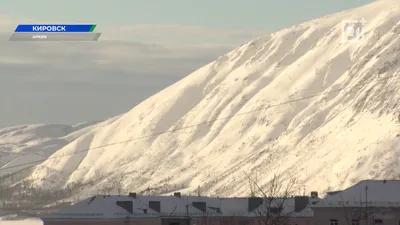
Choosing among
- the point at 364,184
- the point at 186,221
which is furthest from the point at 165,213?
the point at 364,184

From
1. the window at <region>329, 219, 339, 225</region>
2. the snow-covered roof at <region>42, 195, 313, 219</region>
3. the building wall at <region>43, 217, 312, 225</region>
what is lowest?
the window at <region>329, 219, 339, 225</region>

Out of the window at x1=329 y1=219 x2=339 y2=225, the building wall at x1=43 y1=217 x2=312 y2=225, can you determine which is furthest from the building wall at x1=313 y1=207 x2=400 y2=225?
the building wall at x1=43 y1=217 x2=312 y2=225

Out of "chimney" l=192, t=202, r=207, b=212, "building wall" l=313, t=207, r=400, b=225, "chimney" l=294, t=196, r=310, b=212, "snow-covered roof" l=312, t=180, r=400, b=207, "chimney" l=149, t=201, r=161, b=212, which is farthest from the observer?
"chimney" l=192, t=202, r=207, b=212

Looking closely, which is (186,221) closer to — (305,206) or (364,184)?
(305,206)

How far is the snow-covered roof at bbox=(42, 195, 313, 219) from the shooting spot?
165 meters

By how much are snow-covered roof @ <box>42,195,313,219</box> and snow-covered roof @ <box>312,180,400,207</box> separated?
2539 centimetres

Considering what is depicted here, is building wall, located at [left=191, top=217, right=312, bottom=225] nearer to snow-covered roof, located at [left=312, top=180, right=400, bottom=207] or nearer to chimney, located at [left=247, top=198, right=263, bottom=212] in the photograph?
chimney, located at [left=247, top=198, right=263, bottom=212]

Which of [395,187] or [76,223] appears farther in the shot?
[76,223]

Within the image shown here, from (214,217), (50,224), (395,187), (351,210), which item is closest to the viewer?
(351,210)

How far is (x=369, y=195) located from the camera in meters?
139

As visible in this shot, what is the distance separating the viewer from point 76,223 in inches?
6437

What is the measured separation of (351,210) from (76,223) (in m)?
46.9

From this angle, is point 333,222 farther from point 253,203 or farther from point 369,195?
point 253,203

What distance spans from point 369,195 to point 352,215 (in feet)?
25.4
